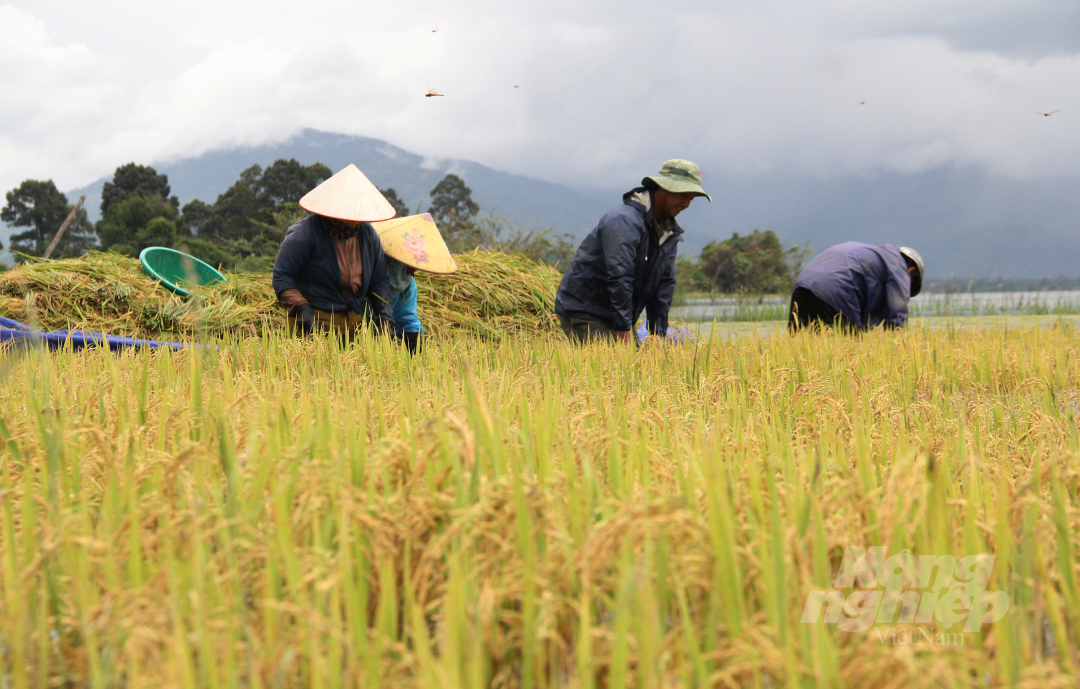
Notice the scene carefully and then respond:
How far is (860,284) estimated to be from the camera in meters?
4.87

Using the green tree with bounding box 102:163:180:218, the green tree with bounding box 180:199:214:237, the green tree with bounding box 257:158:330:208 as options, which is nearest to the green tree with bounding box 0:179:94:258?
the green tree with bounding box 102:163:180:218

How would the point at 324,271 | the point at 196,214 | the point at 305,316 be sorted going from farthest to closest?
1. the point at 196,214
2. the point at 324,271
3. the point at 305,316

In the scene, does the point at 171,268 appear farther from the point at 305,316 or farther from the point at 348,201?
the point at 348,201

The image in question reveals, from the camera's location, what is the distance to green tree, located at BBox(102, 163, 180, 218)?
1362 inches

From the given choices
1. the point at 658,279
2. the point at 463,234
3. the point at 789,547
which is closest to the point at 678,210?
the point at 658,279

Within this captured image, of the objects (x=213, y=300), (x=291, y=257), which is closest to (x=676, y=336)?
(x=291, y=257)

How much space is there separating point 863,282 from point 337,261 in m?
3.62

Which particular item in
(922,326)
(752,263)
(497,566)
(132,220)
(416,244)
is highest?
(132,220)

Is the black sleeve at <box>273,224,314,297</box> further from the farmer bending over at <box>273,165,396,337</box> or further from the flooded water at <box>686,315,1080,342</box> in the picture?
the flooded water at <box>686,315,1080,342</box>

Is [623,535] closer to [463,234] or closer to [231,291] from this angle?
[231,291]

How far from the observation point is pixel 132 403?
67.1 inches

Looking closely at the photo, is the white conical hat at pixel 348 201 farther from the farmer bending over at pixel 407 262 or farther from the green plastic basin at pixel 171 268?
the green plastic basin at pixel 171 268

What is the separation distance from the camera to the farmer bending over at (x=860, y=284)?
4777mm

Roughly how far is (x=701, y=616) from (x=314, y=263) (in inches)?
131
